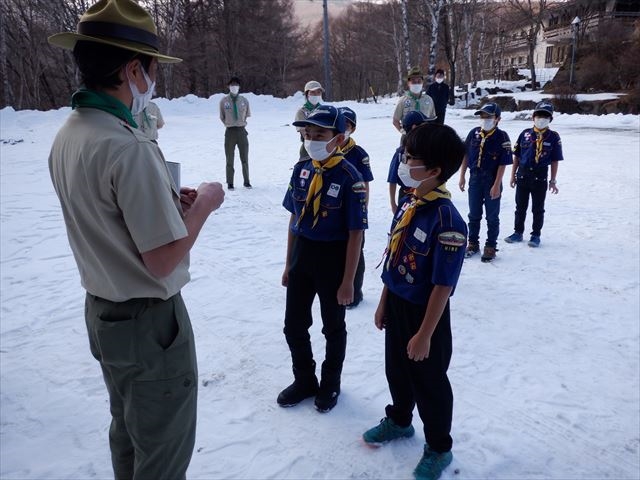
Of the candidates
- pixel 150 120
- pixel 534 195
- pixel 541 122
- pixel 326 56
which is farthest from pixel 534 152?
pixel 326 56

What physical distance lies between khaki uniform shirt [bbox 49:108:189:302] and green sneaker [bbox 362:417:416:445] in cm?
182

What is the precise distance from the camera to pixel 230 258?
244 inches

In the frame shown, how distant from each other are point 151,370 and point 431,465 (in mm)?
1751

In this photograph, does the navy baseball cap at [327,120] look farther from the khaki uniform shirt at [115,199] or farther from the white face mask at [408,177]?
the khaki uniform shirt at [115,199]

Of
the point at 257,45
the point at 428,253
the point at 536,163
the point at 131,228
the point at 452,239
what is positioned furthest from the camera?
the point at 257,45

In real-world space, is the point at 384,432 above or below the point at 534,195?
below

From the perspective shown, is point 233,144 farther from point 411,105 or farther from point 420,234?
point 420,234

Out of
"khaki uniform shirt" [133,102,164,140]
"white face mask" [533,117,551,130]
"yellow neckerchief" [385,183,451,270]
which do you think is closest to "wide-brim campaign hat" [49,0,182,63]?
"yellow neckerchief" [385,183,451,270]

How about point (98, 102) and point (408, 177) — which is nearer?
point (98, 102)

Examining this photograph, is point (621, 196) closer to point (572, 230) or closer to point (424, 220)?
point (572, 230)

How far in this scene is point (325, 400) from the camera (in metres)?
3.21

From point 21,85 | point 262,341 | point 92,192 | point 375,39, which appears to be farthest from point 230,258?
point 375,39

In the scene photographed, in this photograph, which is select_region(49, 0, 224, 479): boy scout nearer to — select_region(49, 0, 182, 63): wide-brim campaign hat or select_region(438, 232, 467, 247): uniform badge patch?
select_region(49, 0, 182, 63): wide-brim campaign hat

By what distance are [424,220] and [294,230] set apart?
1.02m
